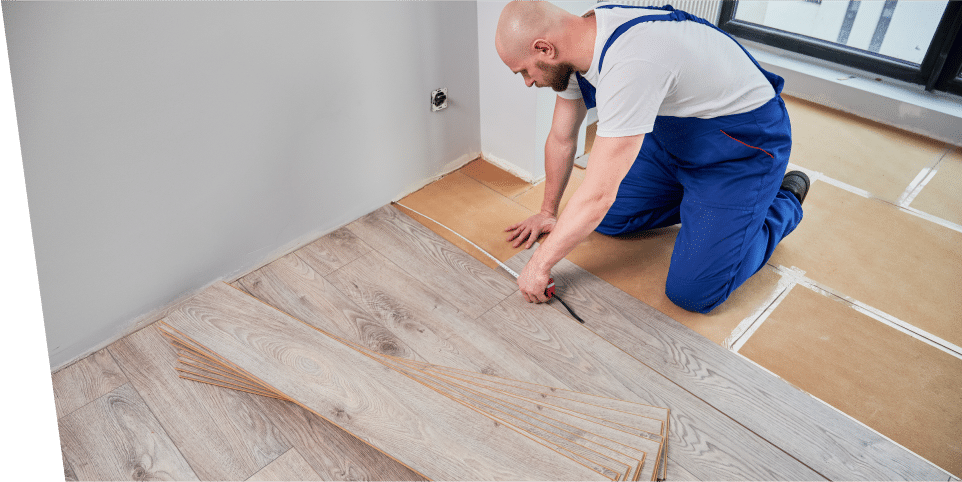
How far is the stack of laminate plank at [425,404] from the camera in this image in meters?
1.45

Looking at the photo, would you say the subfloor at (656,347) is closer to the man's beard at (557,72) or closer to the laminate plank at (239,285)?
the laminate plank at (239,285)

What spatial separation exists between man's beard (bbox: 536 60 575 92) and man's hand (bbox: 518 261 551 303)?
Answer: 0.58 metres

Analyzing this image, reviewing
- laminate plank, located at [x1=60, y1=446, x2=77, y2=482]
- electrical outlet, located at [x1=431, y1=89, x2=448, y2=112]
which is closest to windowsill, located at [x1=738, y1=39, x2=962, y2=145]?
electrical outlet, located at [x1=431, y1=89, x2=448, y2=112]

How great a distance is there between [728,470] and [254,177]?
179 cm

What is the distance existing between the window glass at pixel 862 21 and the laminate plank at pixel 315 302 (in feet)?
10.5

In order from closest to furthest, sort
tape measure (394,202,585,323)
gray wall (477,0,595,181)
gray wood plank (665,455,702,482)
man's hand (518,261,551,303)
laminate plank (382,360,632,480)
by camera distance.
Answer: laminate plank (382,360,632,480)
gray wood plank (665,455,702,482)
man's hand (518,261,551,303)
tape measure (394,202,585,323)
gray wall (477,0,595,181)

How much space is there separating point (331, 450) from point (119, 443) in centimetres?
61

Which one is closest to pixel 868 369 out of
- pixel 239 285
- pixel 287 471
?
pixel 287 471

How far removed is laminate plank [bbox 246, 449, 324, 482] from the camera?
5.16 ft

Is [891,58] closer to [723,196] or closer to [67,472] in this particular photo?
[723,196]

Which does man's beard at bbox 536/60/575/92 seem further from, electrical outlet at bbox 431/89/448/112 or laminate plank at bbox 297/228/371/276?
laminate plank at bbox 297/228/371/276

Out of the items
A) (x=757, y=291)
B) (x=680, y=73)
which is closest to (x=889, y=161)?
(x=757, y=291)

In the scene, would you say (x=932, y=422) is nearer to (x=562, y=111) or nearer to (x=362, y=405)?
(x=562, y=111)

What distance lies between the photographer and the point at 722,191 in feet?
6.49
